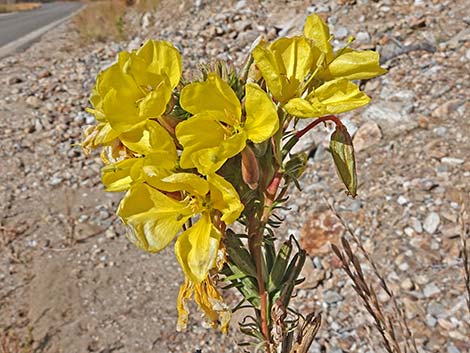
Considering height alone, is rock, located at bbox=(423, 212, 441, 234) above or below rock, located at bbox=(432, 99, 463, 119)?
below

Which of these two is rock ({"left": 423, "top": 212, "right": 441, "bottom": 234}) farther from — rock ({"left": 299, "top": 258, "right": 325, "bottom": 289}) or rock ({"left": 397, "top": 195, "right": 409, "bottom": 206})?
rock ({"left": 299, "top": 258, "right": 325, "bottom": 289})

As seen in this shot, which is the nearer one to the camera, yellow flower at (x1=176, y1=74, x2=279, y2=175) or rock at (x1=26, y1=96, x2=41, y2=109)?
yellow flower at (x1=176, y1=74, x2=279, y2=175)

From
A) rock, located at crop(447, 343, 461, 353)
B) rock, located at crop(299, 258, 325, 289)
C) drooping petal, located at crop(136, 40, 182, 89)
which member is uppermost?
drooping petal, located at crop(136, 40, 182, 89)

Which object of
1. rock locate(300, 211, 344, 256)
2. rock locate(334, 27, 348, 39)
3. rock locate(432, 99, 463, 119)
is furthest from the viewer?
rock locate(334, 27, 348, 39)

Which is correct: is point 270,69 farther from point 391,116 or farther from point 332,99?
point 391,116

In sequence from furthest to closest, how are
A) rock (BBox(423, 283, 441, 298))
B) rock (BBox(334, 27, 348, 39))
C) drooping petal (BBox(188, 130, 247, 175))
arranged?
rock (BBox(334, 27, 348, 39)), rock (BBox(423, 283, 441, 298)), drooping petal (BBox(188, 130, 247, 175))

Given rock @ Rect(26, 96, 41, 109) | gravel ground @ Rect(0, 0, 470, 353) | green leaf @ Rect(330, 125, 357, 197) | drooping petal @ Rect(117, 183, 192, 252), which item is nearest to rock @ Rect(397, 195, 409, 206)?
gravel ground @ Rect(0, 0, 470, 353)

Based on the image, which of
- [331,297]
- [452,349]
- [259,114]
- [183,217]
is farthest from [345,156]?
[331,297]
